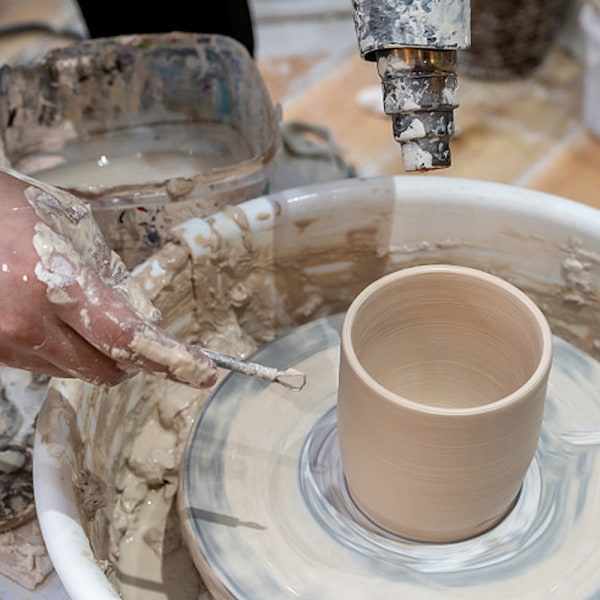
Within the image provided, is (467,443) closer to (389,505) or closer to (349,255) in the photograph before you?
(389,505)

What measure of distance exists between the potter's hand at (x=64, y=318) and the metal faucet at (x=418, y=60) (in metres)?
0.36

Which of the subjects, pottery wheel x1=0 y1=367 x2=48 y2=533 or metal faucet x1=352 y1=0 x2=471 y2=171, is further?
pottery wheel x1=0 y1=367 x2=48 y2=533

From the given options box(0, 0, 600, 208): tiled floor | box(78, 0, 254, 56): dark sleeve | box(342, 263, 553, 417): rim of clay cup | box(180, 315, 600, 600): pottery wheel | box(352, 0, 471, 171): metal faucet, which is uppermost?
box(352, 0, 471, 171): metal faucet

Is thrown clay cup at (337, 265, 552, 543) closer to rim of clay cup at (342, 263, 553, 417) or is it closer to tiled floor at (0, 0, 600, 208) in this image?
rim of clay cup at (342, 263, 553, 417)

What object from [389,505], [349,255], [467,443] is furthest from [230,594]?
[349,255]

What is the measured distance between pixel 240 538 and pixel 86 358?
310 millimetres

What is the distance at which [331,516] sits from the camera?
964 mm

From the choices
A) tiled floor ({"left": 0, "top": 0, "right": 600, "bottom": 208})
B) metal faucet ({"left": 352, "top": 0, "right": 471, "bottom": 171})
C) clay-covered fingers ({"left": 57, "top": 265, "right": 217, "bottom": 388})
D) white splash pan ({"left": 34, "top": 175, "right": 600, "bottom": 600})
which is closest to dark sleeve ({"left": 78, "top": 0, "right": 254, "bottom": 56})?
tiled floor ({"left": 0, "top": 0, "right": 600, "bottom": 208})

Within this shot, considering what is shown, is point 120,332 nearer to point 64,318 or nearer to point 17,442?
point 64,318

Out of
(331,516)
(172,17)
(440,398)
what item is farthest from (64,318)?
(172,17)

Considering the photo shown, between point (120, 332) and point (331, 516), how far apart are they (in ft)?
1.26

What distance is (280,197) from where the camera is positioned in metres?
1.19

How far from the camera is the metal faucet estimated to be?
2.84ft

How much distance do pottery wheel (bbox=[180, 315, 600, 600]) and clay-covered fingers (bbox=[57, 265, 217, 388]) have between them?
28cm
